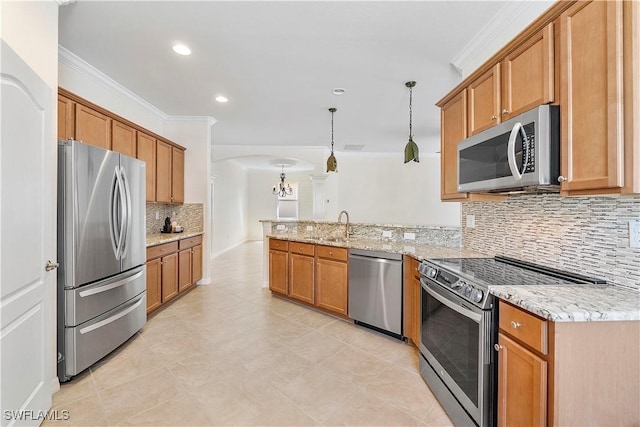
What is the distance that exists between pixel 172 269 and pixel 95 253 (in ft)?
5.07

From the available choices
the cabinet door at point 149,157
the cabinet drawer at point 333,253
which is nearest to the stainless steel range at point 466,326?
the cabinet drawer at point 333,253

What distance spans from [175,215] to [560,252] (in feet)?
16.0

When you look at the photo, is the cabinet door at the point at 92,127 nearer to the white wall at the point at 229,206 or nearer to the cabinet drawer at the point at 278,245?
the cabinet drawer at the point at 278,245

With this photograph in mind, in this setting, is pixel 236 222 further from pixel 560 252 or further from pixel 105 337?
pixel 560 252

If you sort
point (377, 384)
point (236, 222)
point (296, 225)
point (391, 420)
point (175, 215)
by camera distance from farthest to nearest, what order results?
point (236, 222)
point (175, 215)
point (296, 225)
point (377, 384)
point (391, 420)

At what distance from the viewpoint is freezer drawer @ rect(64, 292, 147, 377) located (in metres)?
2.06

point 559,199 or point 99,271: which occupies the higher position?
point 559,199

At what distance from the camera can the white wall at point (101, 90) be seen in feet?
9.12

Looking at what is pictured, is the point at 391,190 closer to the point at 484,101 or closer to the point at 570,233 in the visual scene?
the point at 484,101

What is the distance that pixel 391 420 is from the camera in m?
1.72

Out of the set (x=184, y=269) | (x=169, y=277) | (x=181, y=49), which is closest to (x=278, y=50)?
(x=181, y=49)

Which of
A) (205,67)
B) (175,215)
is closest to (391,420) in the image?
(205,67)

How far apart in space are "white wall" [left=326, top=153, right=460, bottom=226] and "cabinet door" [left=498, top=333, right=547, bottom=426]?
6496mm

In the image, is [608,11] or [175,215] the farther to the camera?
[175,215]
